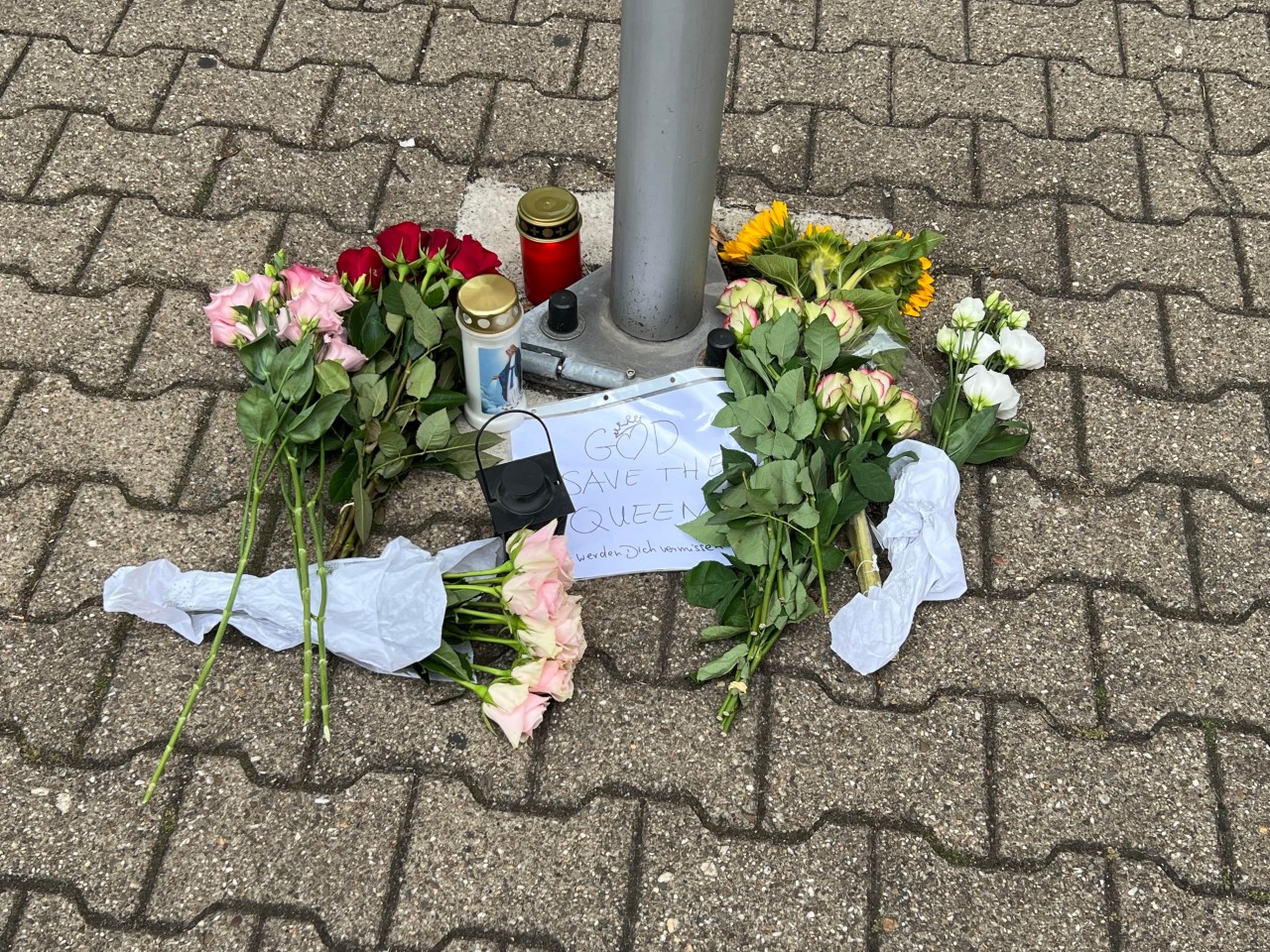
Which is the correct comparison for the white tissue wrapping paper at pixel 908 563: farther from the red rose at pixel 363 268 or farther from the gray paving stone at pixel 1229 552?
the red rose at pixel 363 268

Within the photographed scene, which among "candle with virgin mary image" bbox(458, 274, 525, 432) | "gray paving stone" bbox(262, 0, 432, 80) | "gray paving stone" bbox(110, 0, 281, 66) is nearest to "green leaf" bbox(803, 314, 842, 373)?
"candle with virgin mary image" bbox(458, 274, 525, 432)

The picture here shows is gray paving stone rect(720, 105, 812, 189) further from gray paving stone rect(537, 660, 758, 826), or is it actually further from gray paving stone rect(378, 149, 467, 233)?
gray paving stone rect(537, 660, 758, 826)

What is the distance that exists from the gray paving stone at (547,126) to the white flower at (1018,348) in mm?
962

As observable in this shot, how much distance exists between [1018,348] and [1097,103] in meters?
0.95

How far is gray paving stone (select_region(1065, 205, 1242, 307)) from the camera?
2.54 metres

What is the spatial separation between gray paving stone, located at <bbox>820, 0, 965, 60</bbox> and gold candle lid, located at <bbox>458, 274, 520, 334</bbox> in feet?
4.43

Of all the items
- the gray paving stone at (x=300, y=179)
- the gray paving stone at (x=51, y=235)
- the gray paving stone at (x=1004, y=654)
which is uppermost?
the gray paving stone at (x=300, y=179)

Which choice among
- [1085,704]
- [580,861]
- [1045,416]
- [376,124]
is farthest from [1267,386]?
[376,124]

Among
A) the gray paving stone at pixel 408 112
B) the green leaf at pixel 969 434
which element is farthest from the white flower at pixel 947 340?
the gray paving stone at pixel 408 112

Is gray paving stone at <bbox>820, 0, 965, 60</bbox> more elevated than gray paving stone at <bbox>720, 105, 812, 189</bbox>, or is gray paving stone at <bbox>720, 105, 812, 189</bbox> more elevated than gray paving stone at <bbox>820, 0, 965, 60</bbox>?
gray paving stone at <bbox>820, 0, 965, 60</bbox>

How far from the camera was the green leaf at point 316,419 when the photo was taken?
197cm

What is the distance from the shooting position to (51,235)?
8.32 feet

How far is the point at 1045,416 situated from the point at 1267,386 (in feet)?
1.47

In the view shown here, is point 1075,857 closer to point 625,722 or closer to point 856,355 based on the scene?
point 625,722
